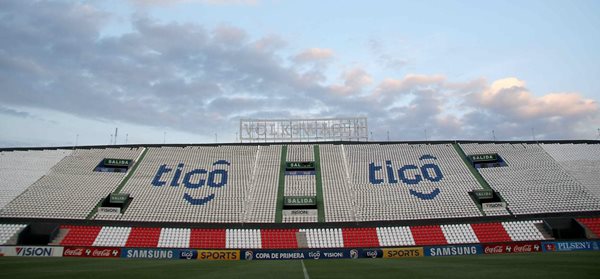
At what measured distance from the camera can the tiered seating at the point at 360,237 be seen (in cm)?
4109

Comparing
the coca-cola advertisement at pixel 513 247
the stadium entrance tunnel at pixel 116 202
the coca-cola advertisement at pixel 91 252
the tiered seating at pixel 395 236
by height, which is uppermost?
the stadium entrance tunnel at pixel 116 202

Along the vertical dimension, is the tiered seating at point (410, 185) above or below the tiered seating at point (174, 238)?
above

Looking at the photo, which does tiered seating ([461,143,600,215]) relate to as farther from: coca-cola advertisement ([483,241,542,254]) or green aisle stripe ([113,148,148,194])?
green aisle stripe ([113,148,148,194])

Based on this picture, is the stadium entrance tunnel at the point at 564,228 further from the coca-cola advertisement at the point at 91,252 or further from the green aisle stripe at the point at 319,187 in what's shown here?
the coca-cola advertisement at the point at 91,252

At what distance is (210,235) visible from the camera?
4294cm

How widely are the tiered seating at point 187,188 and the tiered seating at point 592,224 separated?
36255 millimetres

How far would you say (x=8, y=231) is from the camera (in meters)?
41.3

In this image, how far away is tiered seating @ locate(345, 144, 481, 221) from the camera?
45625mm

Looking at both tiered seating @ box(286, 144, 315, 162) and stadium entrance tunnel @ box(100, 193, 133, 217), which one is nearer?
stadium entrance tunnel @ box(100, 193, 133, 217)

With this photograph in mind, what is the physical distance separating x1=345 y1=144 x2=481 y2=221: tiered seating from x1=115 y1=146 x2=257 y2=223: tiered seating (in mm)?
14806

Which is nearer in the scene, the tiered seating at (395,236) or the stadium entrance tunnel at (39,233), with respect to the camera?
the tiered seating at (395,236)

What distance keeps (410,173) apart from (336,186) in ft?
33.4

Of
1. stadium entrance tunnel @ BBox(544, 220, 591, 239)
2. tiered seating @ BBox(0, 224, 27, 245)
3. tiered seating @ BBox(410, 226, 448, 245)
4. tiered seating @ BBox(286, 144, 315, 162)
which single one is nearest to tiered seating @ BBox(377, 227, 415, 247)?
tiered seating @ BBox(410, 226, 448, 245)

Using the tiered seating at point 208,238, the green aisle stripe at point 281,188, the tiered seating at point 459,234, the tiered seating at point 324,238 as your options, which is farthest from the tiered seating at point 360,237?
the tiered seating at point 208,238
